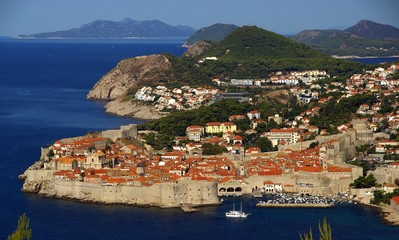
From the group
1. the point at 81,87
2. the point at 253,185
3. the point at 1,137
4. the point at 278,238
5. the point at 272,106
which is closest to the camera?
the point at 278,238

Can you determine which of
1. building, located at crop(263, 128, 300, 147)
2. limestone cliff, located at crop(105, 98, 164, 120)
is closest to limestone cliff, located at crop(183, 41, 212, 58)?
limestone cliff, located at crop(105, 98, 164, 120)

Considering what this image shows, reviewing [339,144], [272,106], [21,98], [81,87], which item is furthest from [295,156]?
[81,87]

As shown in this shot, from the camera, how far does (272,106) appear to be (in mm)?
44969

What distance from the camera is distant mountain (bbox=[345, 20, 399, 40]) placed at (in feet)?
446

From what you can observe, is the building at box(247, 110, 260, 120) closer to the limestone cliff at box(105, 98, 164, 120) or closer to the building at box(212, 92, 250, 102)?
the building at box(212, 92, 250, 102)

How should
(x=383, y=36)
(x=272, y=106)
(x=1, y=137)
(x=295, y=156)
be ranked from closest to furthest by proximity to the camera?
(x=295, y=156) < (x=1, y=137) < (x=272, y=106) < (x=383, y=36)

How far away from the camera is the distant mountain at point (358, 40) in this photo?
10619cm

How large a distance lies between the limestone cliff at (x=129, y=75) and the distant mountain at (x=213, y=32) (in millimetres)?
71529

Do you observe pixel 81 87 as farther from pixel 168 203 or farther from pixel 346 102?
pixel 168 203

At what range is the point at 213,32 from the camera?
14488cm

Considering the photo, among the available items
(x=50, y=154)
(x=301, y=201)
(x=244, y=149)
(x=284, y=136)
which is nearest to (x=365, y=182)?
(x=301, y=201)

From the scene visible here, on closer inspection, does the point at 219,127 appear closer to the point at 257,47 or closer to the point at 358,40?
the point at 257,47

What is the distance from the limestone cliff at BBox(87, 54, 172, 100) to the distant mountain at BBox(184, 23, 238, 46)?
2816 inches

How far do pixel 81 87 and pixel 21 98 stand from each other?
9106 mm
